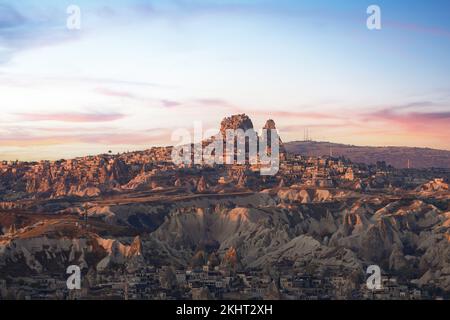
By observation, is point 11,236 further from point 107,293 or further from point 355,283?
point 355,283

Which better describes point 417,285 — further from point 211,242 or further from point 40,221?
point 40,221

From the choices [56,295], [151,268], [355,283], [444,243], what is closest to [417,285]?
[355,283]

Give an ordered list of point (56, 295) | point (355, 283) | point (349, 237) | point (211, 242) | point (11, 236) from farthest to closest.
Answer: point (211, 242) → point (349, 237) → point (11, 236) → point (355, 283) → point (56, 295)

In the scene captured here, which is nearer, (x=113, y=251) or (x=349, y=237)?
(x=113, y=251)

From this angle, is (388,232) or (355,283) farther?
(388,232)
